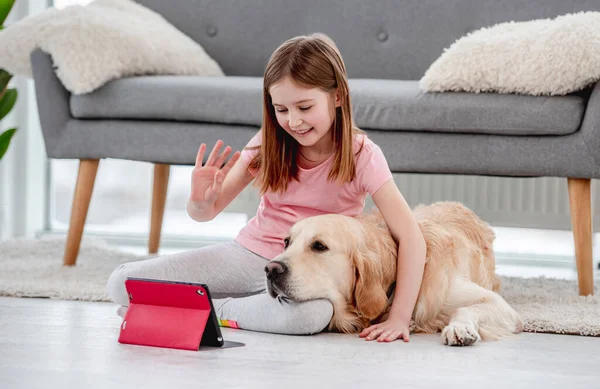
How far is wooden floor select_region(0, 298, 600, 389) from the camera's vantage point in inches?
52.9

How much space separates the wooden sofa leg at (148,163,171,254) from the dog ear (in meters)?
1.62

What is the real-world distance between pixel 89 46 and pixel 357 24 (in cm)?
112

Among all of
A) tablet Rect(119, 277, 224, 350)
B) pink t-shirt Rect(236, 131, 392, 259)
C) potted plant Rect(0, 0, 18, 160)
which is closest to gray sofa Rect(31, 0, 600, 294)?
pink t-shirt Rect(236, 131, 392, 259)

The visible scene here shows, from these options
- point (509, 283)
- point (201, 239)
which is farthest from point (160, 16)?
point (509, 283)

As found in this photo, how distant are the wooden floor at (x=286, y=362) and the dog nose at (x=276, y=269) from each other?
0.47ft

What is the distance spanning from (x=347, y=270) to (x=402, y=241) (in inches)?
5.8

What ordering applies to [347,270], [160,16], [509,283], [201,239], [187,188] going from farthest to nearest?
1. [187,188]
2. [201,239]
3. [160,16]
4. [509,283]
5. [347,270]

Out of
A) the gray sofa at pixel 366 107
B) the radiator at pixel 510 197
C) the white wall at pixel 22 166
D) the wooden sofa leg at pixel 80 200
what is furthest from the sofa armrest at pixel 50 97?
the radiator at pixel 510 197

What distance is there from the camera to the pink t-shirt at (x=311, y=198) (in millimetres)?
1874

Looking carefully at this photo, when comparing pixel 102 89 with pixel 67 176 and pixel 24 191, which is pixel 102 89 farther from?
pixel 67 176

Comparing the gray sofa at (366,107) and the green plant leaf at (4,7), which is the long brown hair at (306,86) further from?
the green plant leaf at (4,7)

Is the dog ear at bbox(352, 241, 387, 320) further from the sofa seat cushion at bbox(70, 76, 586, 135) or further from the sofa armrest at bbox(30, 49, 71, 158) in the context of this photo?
Result: the sofa armrest at bbox(30, 49, 71, 158)

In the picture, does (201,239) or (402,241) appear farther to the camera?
(201,239)

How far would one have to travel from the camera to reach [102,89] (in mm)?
2633
